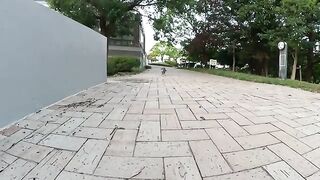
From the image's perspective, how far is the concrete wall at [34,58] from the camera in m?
3.61

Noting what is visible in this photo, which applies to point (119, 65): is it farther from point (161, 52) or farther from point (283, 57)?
point (161, 52)

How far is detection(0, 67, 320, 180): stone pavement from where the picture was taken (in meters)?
2.49

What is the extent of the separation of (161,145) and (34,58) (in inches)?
100

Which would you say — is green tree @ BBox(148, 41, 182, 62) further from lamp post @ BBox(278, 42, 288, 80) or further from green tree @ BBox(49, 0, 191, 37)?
lamp post @ BBox(278, 42, 288, 80)

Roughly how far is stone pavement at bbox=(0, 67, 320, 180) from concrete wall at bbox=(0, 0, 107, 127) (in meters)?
0.29

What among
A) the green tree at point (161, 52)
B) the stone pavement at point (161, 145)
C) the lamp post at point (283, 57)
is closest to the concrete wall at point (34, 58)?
the stone pavement at point (161, 145)

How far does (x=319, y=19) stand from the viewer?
16312 mm

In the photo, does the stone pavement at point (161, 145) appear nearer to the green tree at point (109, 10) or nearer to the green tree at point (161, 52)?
the green tree at point (109, 10)

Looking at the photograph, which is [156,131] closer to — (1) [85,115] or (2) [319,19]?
(1) [85,115]

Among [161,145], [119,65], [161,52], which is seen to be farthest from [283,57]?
[161,52]

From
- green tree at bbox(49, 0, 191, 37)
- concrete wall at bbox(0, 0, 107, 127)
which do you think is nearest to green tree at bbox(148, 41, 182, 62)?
green tree at bbox(49, 0, 191, 37)

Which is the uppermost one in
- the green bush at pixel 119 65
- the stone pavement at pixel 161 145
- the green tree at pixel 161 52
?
the green tree at pixel 161 52

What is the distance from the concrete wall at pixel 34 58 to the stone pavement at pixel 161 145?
29 cm

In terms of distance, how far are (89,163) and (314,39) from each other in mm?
18746
